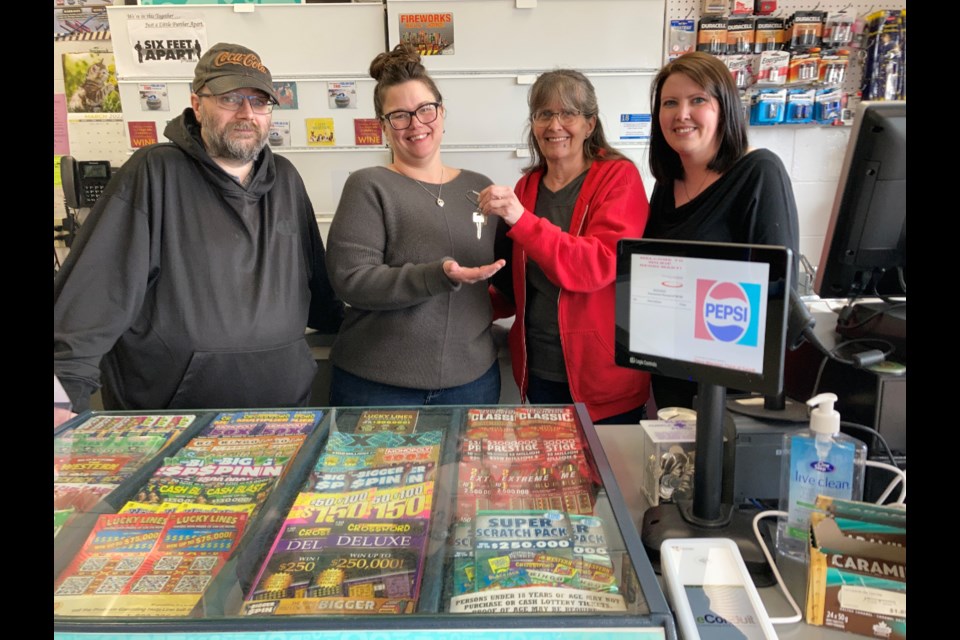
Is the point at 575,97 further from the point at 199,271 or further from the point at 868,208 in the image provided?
the point at 199,271

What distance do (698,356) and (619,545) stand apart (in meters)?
0.34

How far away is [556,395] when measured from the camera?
6.50 feet

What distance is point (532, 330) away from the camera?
78.3 inches

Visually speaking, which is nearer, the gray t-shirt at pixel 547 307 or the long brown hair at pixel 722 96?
the long brown hair at pixel 722 96

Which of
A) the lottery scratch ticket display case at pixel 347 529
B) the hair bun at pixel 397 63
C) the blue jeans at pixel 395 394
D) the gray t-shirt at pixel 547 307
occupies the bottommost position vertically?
the blue jeans at pixel 395 394

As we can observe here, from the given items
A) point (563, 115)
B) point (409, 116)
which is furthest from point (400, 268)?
point (563, 115)

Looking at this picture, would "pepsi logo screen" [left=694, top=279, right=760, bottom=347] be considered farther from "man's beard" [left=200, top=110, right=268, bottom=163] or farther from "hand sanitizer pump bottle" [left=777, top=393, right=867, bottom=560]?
"man's beard" [left=200, top=110, right=268, bottom=163]

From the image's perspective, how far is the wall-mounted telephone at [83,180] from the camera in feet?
13.0

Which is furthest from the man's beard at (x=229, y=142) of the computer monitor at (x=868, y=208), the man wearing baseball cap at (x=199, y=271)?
the computer monitor at (x=868, y=208)

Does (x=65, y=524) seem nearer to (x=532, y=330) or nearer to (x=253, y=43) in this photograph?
(x=532, y=330)

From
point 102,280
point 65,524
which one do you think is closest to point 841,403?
point 65,524

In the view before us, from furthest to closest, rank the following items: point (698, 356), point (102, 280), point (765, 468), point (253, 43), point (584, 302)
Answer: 1. point (253, 43)
2. point (584, 302)
3. point (102, 280)
4. point (765, 468)
5. point (698, 356)

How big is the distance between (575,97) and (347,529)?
1.41m

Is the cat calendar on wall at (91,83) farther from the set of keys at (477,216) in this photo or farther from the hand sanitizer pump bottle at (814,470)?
the hand sanitizer pump bottle at (814,470)
